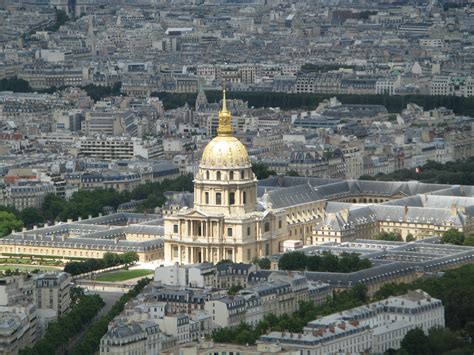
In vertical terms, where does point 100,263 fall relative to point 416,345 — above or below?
below

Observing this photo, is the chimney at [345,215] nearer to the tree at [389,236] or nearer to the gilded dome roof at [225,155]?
the tree at [389,236]

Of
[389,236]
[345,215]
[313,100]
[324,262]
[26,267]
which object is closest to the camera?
[324,262]

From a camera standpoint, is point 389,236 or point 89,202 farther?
point 89,202

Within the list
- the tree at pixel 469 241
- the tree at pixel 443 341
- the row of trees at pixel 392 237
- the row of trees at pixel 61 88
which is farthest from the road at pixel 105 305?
the row of trees at pixel 61 88

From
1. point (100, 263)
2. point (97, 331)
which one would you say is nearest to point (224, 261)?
point (100, 263)

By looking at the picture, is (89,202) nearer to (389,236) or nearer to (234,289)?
(389,236)

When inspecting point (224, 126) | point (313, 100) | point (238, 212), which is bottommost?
point (313, 100)
